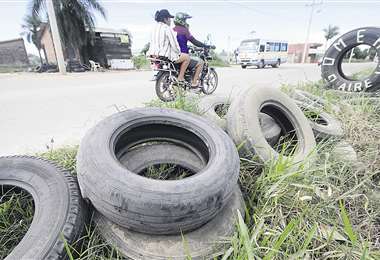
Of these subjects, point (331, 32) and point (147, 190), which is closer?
point (147, 190)

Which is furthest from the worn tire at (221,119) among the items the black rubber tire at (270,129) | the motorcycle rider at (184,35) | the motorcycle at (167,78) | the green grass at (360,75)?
the green grass at (360,75)

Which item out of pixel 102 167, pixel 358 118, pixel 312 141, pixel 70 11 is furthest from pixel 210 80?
pixel 70 11

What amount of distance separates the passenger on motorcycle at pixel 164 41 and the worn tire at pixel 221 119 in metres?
1.91

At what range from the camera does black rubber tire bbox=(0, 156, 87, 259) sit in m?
1.22

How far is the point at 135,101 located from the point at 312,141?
3.75 m

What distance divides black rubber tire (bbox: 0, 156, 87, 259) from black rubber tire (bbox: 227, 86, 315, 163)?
1.32m

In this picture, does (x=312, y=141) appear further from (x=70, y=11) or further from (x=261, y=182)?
(x=70, y=11)

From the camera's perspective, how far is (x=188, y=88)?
17.7ft

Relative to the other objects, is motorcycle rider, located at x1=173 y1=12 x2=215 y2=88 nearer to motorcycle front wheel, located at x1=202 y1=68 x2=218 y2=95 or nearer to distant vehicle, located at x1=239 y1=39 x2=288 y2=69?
motorcycle front wheel, located at x1=202 y1=68 x2=218 y2=95

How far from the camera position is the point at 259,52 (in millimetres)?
20266

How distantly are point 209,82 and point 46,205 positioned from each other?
208 inches

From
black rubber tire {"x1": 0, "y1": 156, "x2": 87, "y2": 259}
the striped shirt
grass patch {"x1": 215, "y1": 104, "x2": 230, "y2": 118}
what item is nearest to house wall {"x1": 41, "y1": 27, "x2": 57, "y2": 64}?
the striped shirt

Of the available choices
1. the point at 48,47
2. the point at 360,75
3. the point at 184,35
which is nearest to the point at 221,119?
the point at 184,35

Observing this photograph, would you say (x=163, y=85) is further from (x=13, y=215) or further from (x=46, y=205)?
(x=46, y=205)
